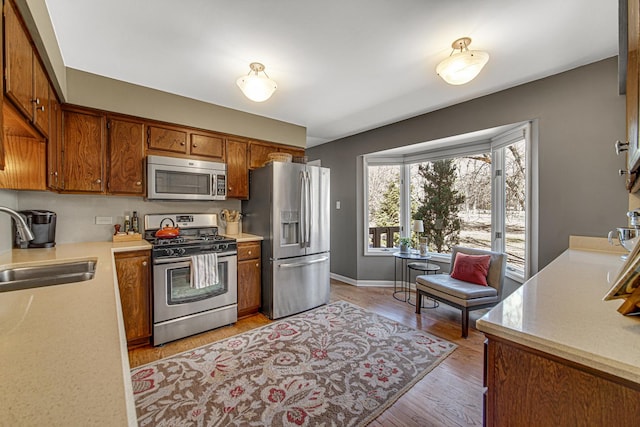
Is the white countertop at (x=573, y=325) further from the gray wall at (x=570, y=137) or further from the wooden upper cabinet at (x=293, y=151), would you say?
the wooden upper cabinet at (x=293, y=151)

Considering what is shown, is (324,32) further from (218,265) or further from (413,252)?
(413,252)

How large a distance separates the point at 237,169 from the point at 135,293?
172cm

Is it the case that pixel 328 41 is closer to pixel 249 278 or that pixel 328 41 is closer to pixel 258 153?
pixel 258 153

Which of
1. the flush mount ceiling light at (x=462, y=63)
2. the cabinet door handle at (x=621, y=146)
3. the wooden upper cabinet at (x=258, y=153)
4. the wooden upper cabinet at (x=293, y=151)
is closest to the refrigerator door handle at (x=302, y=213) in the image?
the wooden upper cabinet at (x=258, y=153)

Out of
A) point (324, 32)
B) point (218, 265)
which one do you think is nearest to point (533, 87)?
point (324, 32)

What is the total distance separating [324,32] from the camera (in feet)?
6.18

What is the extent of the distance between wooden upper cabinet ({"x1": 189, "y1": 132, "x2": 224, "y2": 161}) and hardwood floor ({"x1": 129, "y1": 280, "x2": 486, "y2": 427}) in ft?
6.50

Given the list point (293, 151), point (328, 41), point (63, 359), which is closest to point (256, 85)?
point (328, 41)

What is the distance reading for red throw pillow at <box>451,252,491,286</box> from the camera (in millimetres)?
2904

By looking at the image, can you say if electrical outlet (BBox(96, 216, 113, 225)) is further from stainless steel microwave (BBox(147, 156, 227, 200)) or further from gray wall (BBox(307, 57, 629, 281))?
gray wall (BBox(307, 57, 629, 281))

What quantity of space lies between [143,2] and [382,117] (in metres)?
2.83

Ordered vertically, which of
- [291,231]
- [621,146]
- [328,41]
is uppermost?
[328,41]

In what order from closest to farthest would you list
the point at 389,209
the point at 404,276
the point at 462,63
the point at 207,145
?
the point at 462,63 → the point at 207,145 → the point at 404,276 → the point at 389,209

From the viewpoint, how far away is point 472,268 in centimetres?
296
